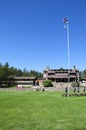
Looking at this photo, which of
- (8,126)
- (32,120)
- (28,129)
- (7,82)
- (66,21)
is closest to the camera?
(28,129)

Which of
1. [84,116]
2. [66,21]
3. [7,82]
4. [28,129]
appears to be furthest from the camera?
[7,82]

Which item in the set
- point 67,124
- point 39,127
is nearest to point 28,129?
point 39,127

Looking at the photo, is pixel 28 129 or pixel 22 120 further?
pixel 22 120

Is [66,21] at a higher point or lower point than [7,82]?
higher

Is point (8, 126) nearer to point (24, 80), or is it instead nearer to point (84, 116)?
point (84, 116)

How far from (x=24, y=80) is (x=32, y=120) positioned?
10475 centimetres

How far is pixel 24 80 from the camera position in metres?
122

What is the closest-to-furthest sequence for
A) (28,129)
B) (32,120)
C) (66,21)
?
(28,129)
(32,120)
(66,21)

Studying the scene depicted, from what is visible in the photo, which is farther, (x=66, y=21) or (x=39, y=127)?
(x=66, y=21)

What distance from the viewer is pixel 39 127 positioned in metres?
15.2

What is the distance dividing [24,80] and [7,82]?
8810mm

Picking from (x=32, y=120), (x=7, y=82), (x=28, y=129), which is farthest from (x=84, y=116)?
(x=7, y=82)

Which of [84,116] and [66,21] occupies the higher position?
[66,21]

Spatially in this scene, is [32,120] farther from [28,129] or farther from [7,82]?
[7,82]
